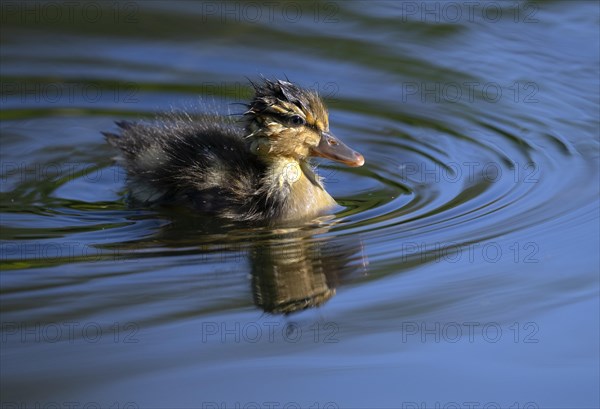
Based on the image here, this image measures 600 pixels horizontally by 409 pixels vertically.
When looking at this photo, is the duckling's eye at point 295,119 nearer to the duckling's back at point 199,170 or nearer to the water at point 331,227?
the duckling's back at point 199,170

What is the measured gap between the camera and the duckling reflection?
4.65 meters

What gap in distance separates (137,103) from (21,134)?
0.83 metres

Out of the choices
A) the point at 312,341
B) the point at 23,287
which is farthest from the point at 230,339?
the point at 23,287

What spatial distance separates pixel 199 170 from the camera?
19.1 feet

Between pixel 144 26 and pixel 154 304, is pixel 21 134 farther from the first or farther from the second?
pixel 154 304

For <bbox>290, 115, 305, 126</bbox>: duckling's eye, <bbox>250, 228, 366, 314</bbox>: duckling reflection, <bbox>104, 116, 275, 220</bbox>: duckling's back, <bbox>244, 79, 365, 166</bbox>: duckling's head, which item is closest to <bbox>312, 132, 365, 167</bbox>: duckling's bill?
<bbox>244, 79, 365, 166</bbox>: duckling's head

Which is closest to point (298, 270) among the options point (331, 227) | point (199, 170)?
point (331, 227)

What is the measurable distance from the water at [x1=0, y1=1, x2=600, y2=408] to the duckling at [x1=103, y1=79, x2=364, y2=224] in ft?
0.54

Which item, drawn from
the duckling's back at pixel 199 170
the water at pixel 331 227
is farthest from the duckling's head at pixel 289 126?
the water at pixel 331 227

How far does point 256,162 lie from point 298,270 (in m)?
1.14

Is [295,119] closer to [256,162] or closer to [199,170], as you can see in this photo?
[256,162]

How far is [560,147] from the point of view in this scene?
6.40 meters

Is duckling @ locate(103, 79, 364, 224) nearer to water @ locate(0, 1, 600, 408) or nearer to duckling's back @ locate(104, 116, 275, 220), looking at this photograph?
duckling's back @ locate(104, 116, 275, 220)

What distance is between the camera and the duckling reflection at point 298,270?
465 centimetres
